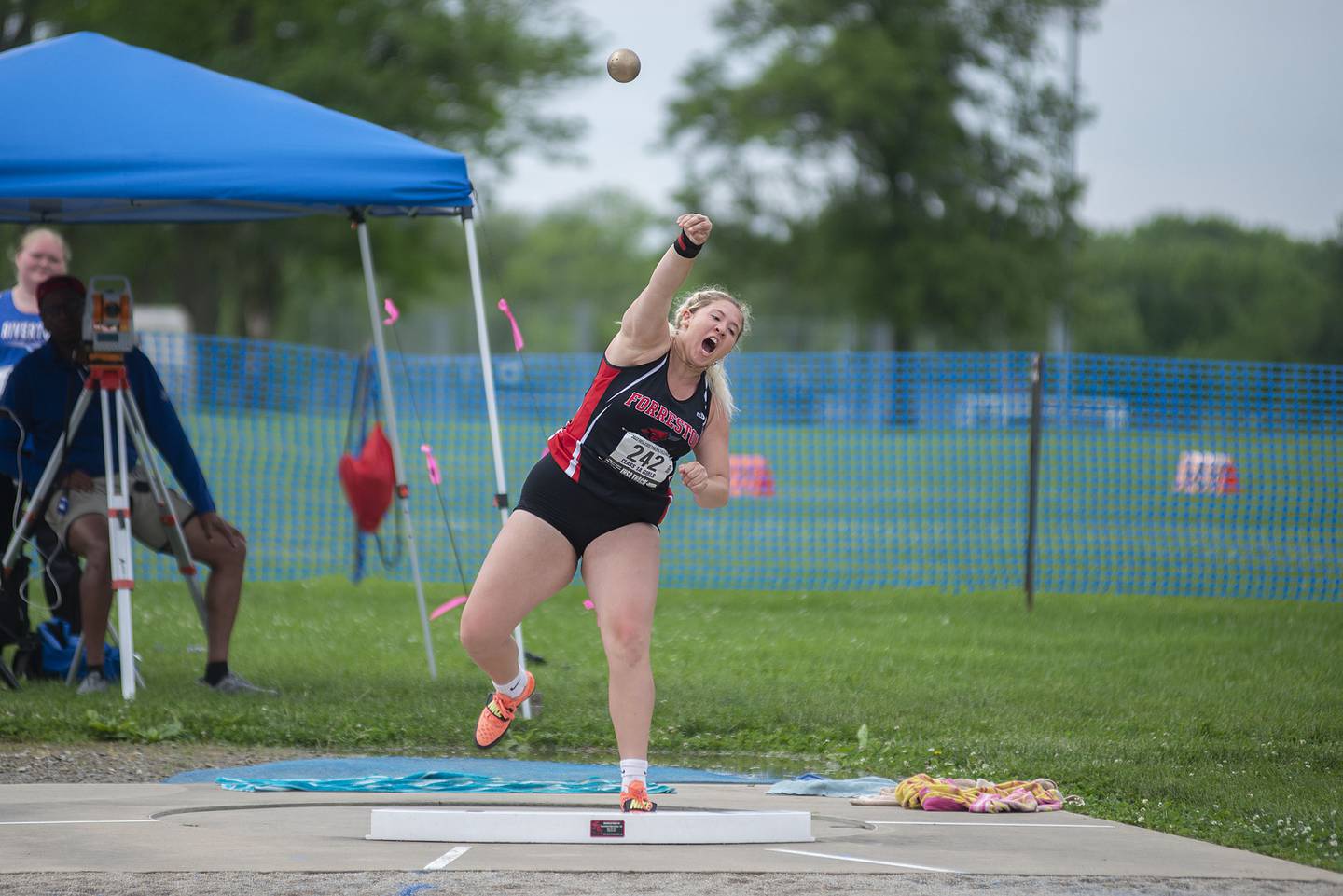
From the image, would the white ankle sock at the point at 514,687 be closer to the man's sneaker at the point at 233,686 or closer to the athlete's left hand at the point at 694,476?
the athlete's left hand at the point at 694,476

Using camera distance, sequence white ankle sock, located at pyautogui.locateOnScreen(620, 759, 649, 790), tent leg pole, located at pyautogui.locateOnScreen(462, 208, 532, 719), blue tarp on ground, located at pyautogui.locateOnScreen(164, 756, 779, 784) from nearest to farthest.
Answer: white ankle sock, located at pyautogui.locateOnScreen(620, 759, 649, 790) → blue tarp on ground, located at pyautogui.locateOnScreen(164, 756, 779, 784) → tent leg pole, located at pyautogui.locateOnScreen(462, 208, 532, 719)

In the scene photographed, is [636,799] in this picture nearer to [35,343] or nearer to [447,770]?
[447,770]

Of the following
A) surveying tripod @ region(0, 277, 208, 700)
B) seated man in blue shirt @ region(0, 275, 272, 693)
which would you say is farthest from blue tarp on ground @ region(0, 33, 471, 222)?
seated man in blue shirt @ region(0, 275, 272, 693)

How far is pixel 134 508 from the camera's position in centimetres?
741

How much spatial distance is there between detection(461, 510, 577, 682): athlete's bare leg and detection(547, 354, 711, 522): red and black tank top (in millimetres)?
233

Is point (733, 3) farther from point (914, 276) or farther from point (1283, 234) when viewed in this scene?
point (1283, 234)

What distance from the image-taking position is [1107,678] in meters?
8.16

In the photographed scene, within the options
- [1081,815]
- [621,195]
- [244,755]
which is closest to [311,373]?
[244,755]

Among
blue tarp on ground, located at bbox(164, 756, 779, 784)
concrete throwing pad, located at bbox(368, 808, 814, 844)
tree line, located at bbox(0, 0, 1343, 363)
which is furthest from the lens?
tree line, located at bbox(0, 0, 1343, 363)

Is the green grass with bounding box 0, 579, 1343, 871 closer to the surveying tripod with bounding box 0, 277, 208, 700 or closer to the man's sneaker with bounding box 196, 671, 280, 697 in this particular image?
the man's sneaker with bounding box 196, 671, 280, 697

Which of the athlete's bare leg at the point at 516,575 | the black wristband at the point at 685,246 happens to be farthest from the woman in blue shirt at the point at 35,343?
the black wristband at the point at 685,246

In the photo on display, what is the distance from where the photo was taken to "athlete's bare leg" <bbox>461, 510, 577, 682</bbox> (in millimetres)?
5016

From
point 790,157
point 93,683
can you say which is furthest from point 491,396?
point 790,157

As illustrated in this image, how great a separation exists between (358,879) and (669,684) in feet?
12.4
